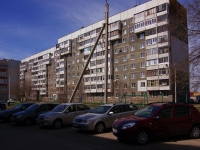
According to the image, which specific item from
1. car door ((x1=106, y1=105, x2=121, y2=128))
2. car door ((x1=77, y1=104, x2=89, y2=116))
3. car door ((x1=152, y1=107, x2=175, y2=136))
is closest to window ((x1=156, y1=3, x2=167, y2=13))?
car door ((x1=77, y1=104, x2=89, y2=116))

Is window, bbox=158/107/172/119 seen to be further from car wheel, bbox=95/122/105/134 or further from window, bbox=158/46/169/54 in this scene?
window, bbox=158/46/169/54

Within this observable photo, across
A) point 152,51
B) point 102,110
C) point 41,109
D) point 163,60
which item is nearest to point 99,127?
point 102,110

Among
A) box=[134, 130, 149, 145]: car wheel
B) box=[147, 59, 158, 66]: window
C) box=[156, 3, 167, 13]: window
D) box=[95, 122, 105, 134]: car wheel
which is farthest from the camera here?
box=[147, 59, 158, 66]: window

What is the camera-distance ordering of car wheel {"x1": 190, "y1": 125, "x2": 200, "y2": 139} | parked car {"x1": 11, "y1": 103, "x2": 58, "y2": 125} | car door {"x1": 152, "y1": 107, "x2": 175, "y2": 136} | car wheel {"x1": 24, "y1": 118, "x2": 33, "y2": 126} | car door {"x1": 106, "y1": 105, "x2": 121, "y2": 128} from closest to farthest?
car door {"x1": 152, "y1": 107, "x2": 175, "y2": 136} < car wheel {"x1": 190, "y1": 125, "x2": 200, "y2": 139} < car door {"x1": 106, "y1": 105, "x2": 121, "y2": 128} < parked car {"x1": 11, "y1": 103, "x2": 58, "y2": 125} < car wheel {"x1": 24, "y1": 118, "x2": 33, "y2": 126}

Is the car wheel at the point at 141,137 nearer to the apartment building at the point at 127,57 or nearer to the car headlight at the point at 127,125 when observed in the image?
the car headlight at the point at 127,125

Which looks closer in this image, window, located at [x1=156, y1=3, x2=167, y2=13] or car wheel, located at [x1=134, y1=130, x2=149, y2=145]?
car wheel, located at [x1=134, y1=130, x2=149, y2=145]

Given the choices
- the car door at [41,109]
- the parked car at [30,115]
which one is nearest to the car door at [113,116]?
the parked car at [30,115]

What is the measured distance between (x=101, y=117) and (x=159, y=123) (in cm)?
364

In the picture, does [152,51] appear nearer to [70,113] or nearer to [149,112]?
[70,113]

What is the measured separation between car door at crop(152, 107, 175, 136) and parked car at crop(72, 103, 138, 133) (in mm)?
3478

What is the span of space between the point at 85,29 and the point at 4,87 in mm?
40659

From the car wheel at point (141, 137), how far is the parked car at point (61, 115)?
21.4 ft

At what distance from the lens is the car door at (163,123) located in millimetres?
9664

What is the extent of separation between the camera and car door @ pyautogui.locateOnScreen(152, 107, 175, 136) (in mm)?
9664
